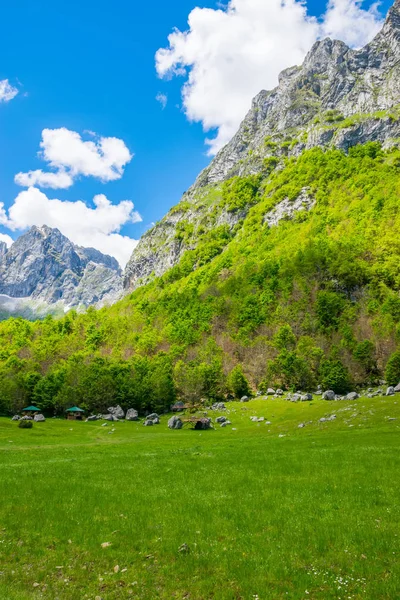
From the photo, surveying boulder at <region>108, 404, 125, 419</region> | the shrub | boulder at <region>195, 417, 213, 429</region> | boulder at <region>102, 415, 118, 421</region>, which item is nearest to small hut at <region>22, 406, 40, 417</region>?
boulder at <region>108, 404, 125, 419</region>

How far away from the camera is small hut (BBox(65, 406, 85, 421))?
10122 centimetres

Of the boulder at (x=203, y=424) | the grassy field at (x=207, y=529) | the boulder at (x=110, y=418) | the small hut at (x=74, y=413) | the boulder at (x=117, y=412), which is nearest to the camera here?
the grassy field at (x=207, y=529)

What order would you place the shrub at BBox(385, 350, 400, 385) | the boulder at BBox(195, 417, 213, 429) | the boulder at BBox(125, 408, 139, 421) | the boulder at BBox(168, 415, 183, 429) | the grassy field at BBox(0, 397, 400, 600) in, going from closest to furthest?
the grassy field at BBox(0, 397, 400, 600) → the boulder at BBox(195, 417, 213, 429) → the boulder at BBox(168, 415, 183, 429) → the shrub at BBox(385, 350, 400, 385) → the boulder at BBox(125, 408, 139, 421)

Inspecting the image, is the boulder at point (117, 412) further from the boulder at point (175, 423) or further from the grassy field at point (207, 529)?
the grassy field at point (207, 529)

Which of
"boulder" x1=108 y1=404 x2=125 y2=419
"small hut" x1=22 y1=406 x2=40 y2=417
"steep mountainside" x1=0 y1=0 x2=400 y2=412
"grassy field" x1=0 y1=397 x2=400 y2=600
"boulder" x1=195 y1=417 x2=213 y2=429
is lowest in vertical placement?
"boulder" x1=195 y1=417 x2=213 y2=429

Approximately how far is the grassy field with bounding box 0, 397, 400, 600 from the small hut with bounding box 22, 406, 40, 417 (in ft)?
266

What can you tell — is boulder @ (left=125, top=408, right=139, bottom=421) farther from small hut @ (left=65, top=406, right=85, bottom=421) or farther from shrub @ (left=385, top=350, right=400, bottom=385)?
shrub @ (left=385, top=350, right=400, bottom=385)

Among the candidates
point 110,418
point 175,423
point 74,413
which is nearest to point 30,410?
point 74,413

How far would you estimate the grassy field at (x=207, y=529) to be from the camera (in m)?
11.6

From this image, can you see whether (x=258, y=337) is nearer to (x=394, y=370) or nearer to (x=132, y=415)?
(x=394, y=370)

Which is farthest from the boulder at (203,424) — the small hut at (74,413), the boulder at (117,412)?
the small hut at (74,413)

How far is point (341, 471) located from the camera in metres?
22.9

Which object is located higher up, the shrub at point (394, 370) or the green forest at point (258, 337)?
the green forest at point (258, 337)

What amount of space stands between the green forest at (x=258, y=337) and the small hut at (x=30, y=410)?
4.61m
